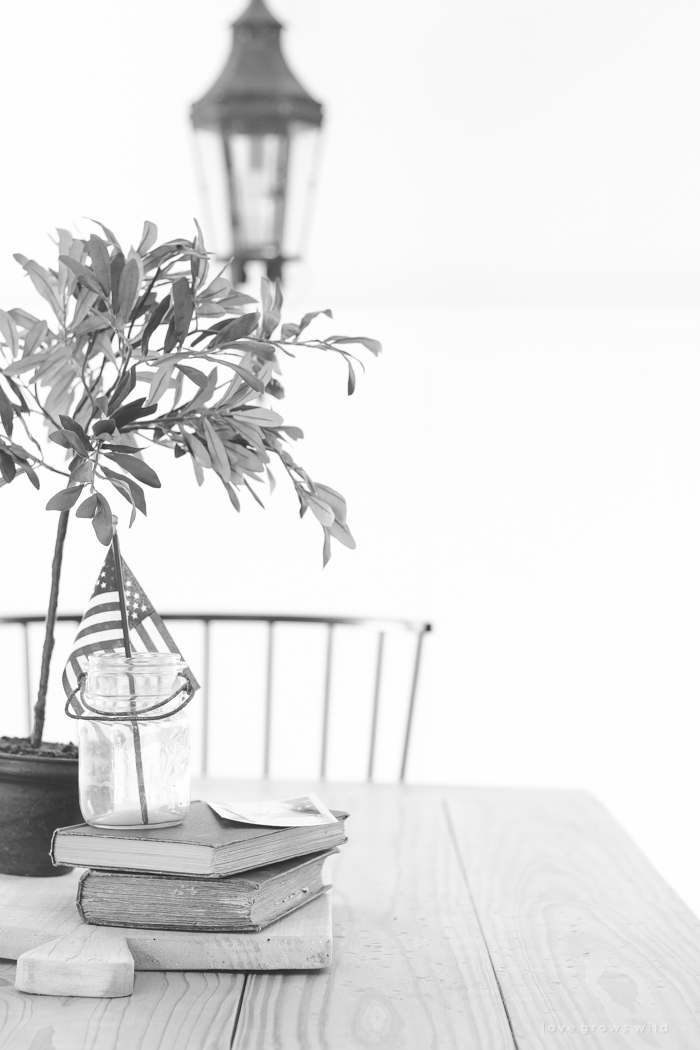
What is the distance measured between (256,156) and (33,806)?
1.01 metres

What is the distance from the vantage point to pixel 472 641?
304 cm

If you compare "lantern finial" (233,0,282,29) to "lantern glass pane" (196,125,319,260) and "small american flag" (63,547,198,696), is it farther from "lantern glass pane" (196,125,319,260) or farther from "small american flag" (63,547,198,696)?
"small american flag" (63,547,198,696)

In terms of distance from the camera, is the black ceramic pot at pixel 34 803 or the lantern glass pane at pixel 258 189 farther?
the lantern glass pane at pixel 258 189

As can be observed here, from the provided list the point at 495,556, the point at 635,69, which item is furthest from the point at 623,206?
the point at 495,556

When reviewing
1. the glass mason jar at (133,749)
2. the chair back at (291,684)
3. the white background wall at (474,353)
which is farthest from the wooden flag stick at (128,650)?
the chair back at (291,684)

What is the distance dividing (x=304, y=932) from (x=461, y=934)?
17 centimetres

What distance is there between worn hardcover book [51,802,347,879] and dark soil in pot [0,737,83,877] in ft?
0.27

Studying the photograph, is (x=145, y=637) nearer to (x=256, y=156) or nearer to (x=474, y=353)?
(x=256, y=156)

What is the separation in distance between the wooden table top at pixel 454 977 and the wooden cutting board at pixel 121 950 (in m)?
0.01

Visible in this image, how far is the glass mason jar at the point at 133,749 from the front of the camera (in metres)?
0.85

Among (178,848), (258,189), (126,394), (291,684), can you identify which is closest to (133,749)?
(178,848)

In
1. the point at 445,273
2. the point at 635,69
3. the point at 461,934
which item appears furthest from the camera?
the point at 445,273

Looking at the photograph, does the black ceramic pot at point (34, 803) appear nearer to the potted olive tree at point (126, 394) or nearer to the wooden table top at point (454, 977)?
the potted olive tree at point (126, 394)

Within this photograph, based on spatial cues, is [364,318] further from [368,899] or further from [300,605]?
[368,899]
